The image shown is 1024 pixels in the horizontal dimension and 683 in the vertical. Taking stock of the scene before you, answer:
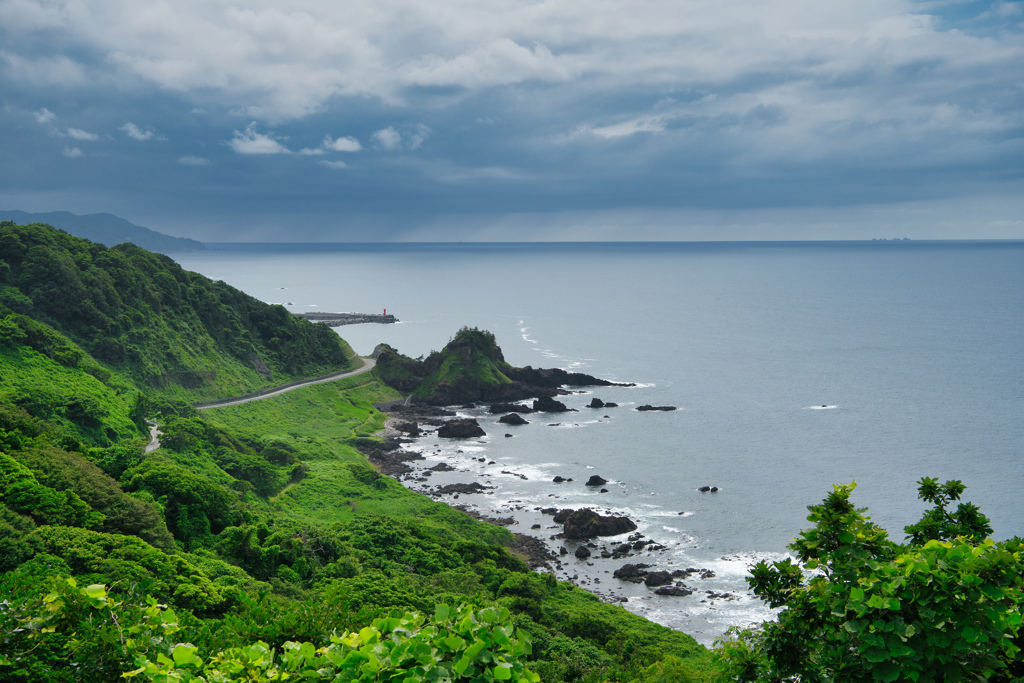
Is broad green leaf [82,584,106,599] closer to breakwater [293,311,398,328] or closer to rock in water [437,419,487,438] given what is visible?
rock in water [437,419,487,438]

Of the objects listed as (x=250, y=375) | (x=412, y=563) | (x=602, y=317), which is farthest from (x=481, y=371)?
(x=602, y=317)

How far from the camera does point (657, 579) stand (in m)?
50.2

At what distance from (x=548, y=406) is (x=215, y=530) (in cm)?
6681

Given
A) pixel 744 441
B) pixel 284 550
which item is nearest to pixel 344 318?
pixel 744 441

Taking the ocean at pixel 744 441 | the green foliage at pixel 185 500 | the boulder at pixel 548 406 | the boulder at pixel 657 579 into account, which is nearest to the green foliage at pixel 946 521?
the ocean at pixel 744 441

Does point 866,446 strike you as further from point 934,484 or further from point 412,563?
point 934,484

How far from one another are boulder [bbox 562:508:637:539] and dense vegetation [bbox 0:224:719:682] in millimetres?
6553

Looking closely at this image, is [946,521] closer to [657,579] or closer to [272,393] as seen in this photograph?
[657,579]

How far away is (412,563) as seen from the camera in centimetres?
4153

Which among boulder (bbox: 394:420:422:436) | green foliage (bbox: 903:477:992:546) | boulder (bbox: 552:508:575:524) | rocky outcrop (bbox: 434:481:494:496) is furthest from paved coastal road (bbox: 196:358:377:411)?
green foliage (bbox: 903:477:992:546)

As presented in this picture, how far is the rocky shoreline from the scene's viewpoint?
49.8 m

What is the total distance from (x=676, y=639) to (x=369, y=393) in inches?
2907

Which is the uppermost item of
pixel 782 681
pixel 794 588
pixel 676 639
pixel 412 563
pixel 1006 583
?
pixel 1006 583

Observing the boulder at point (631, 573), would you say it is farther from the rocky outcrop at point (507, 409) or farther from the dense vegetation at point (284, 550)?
the rocky outcrop at point (507, 409)
